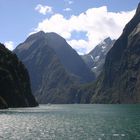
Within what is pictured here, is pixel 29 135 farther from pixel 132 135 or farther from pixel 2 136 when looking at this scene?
pixel 132 135

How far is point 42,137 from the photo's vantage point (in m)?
77.0

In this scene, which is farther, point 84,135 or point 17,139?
point 84,135

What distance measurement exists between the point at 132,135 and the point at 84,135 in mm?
9831

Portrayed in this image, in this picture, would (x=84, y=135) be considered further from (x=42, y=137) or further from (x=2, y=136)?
(x=2, y=136)

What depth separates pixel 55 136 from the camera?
79.2 meters

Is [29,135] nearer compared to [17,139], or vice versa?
[17,139]

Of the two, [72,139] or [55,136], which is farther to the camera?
[55,136]

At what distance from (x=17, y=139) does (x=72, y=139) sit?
10.2m

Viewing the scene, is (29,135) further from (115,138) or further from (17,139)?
(115,138)

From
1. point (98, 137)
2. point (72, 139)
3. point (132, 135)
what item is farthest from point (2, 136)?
point (132, 135)

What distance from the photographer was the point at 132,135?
266 ft

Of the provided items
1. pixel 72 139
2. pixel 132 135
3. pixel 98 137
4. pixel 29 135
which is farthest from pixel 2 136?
pixel 132 135

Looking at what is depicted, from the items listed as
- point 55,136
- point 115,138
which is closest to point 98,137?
point 115,138

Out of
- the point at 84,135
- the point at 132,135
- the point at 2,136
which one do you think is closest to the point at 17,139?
the point at 2,136
